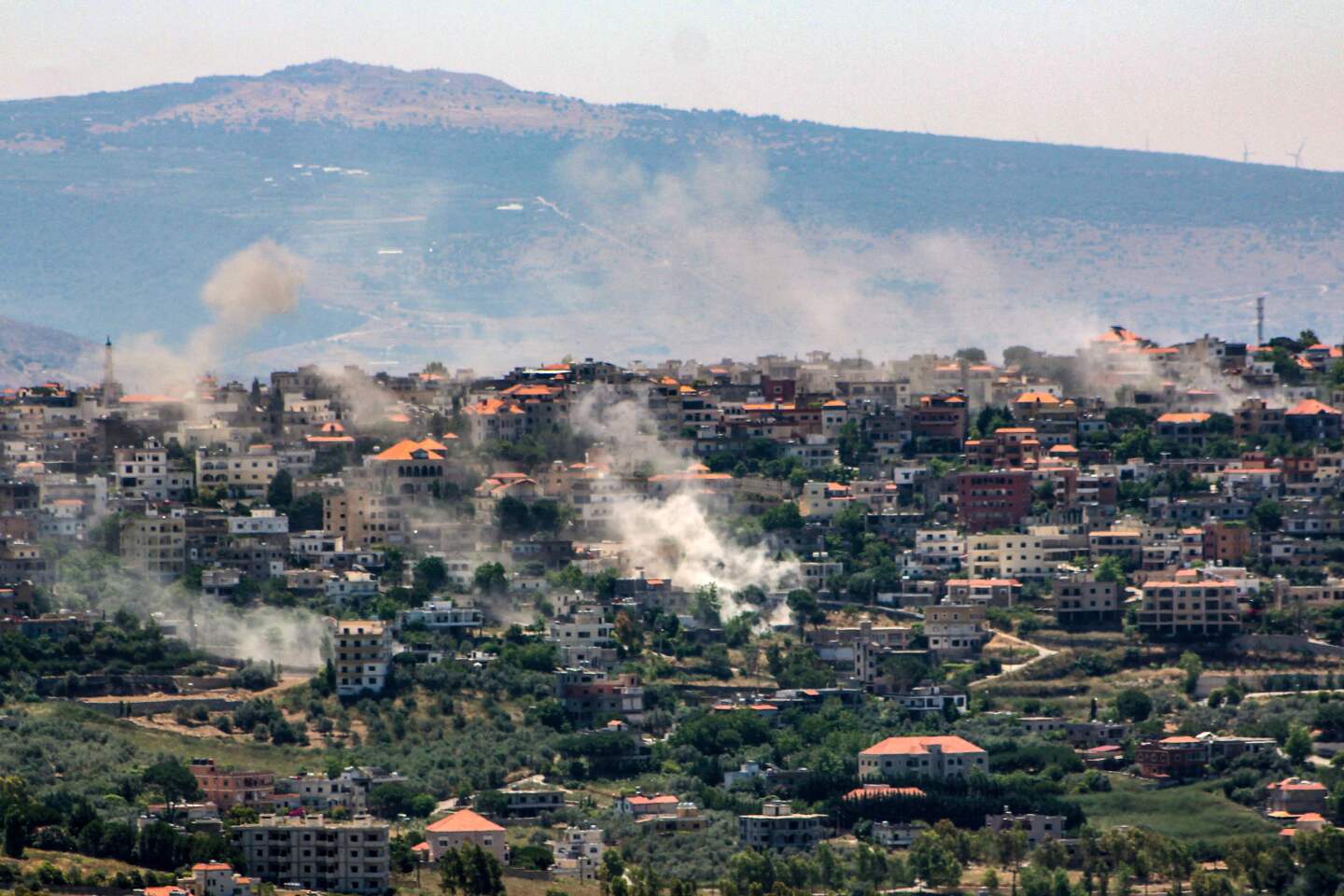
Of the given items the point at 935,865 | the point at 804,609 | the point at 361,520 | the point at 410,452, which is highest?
the point at 410,452

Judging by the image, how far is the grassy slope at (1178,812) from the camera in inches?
3012

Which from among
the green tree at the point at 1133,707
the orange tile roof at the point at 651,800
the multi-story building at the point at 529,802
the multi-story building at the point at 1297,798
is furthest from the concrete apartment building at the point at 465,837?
the green tree at the point at 1133,707

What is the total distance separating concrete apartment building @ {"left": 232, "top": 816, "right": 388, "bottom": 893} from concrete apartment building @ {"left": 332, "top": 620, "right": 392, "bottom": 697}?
1399 cm

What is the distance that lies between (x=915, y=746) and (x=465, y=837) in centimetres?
1258

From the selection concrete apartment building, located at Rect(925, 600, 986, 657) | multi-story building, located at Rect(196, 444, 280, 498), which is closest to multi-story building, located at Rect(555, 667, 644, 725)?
concrete apartment building, located at Rect(925, 600, 986, 657)

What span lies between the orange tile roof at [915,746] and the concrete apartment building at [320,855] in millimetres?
14770

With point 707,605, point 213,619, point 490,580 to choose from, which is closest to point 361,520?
point 490,580

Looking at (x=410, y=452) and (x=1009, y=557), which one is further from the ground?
(x=410, y=452)

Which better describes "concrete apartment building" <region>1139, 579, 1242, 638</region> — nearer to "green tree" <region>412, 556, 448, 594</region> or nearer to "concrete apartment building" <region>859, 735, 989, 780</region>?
"concrete apartment building" <region>859, 735, 989, 780</region>

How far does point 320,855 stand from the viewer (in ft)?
225

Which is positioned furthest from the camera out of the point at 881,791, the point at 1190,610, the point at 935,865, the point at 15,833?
the point at 1190,610

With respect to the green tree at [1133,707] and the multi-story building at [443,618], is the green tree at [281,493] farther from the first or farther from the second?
the green tree at [1133,707]

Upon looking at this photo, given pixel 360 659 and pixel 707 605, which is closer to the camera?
pixel 360 659

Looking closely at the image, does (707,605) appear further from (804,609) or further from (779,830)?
(779,830)
